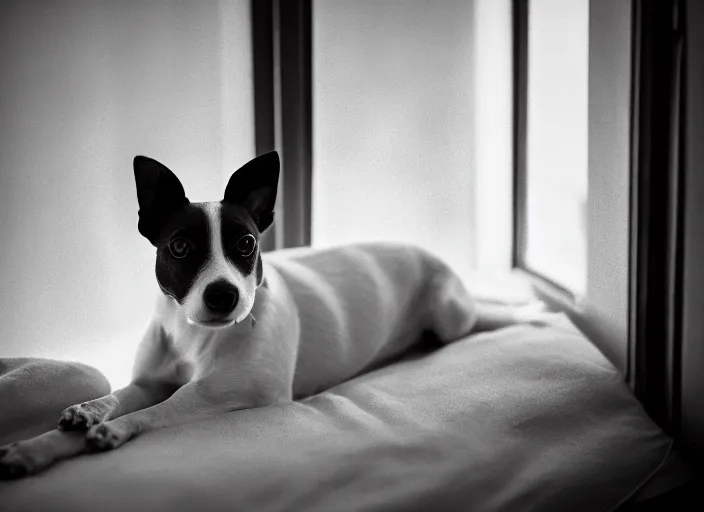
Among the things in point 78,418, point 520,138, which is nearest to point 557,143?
point 520,138

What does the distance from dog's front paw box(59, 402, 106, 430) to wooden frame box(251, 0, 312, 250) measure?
124 cm

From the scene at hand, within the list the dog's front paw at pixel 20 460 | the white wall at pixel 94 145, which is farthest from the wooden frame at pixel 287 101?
the dog's front paw at pixel 20 460

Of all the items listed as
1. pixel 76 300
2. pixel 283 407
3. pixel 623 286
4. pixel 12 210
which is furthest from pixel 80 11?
pixel 623 286

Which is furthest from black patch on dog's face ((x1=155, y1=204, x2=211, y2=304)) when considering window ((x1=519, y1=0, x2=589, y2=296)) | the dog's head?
window ((x1=519, y1=0, x2=589, y2=296))

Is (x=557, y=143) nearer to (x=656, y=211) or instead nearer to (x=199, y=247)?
(x=656, y=211)

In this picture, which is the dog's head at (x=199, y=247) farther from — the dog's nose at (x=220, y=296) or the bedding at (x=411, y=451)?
the bedding at (x=411, y=451)

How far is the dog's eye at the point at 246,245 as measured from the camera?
151cm

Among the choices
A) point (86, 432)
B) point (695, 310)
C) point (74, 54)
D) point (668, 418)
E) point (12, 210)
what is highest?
point (74, 54)

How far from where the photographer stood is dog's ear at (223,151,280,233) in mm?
1578

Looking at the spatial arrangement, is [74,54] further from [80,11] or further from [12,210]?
[12,210]

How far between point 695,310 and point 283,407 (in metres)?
0.92

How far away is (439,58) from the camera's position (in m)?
2.74

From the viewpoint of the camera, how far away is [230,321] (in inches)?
57.7

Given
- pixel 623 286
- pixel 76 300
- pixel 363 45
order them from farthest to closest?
pixel 363 45, pixel 76 300, pixel 623 286
